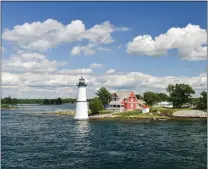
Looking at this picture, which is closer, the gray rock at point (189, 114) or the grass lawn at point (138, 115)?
the grass lawn at point (138, 115)

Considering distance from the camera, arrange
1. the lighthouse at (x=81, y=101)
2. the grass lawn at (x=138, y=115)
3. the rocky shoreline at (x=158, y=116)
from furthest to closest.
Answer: the rocky shoreline at (x=158, y=116), the grass lawn at (x=138, y=115), the lighthouse at (x=81, y=101)

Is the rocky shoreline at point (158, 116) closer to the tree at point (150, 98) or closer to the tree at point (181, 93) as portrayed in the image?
the tree at point (181, 93)

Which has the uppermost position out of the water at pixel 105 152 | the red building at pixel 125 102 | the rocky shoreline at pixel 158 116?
the red building at pixel 125 102

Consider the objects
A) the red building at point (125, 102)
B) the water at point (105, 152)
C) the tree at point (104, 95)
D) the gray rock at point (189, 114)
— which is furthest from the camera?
the tree at point (104, 95)

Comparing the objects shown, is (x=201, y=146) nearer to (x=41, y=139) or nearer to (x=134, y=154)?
(x=134, y=154)

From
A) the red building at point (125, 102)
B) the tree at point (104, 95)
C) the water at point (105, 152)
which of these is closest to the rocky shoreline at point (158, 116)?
the red building at point (125, 102)

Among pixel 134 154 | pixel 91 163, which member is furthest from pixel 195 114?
pixel 91 163

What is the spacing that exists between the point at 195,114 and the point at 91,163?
2528 inches

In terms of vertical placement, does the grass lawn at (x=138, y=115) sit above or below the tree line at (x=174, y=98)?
below

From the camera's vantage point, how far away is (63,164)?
2884 cm

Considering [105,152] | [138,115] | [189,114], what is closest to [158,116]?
[138,115]

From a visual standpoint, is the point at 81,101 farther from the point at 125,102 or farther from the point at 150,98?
the point at 150,98

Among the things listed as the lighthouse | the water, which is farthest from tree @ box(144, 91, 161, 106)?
the water

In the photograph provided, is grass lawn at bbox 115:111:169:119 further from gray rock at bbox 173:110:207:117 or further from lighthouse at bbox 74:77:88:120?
lighthouse at bbox 74:77:88:120
